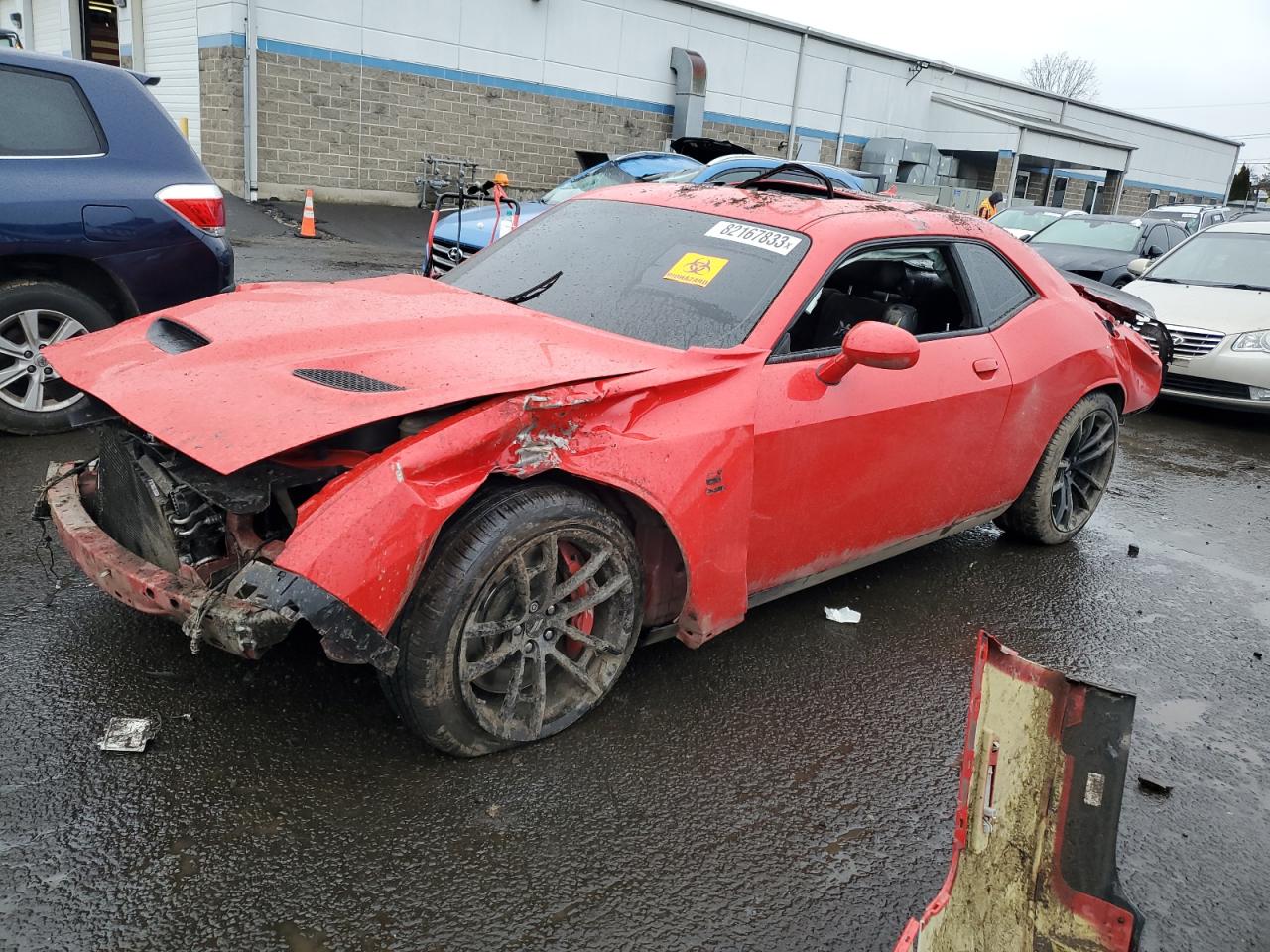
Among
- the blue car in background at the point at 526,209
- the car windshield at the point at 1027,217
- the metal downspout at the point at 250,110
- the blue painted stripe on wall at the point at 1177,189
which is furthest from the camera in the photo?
the blue painted stripe on wall at the point at 1177,189

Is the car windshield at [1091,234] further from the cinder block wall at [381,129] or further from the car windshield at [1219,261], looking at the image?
the cinder block wall at [381,129]

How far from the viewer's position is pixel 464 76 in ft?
64.5

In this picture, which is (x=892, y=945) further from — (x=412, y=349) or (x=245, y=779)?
(x=412, y=349)

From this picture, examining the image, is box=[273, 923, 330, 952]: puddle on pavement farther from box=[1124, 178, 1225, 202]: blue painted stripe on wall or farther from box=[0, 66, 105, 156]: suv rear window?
box=[1124, 178, 1225, 202]: blue painted stripe on wall

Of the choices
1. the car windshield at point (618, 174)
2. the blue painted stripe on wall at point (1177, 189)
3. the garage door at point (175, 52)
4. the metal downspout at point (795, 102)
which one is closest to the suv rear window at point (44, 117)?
the car windshield at point (618, 174)

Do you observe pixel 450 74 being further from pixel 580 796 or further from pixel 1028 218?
pixel 580 796

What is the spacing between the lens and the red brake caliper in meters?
2.81

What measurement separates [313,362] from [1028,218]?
1428cm

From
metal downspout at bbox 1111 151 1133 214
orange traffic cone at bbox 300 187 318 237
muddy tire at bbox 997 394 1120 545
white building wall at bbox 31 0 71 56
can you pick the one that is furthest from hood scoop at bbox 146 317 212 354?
metal downspout at bbox 1111 151 1133 214

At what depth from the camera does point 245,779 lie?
260 centimetres

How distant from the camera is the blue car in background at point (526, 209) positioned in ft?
28.6

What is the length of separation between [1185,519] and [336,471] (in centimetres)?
522

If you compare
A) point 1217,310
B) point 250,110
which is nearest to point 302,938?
point 1217,310

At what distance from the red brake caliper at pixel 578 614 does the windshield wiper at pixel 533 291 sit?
1.22 metres
